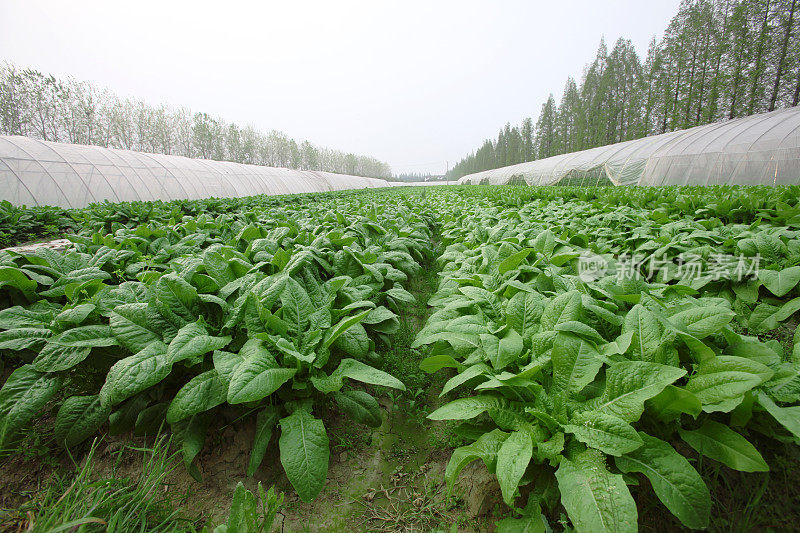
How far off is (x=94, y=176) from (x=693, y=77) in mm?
43168

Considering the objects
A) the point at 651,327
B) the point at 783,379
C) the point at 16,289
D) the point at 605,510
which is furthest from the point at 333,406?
the point at 16,289

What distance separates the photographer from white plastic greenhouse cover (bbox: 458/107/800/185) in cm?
Result: 1002

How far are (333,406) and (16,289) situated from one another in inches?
96.4

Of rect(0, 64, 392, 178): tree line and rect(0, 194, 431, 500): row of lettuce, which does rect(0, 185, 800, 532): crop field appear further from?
rect(0, 64, 392, 178): tree line

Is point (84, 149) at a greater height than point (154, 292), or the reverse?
point (84, 149)

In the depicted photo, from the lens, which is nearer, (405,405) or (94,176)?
(405,405)

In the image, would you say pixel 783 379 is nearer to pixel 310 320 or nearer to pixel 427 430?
pixel 427 430

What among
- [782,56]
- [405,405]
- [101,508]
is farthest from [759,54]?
[101,508]

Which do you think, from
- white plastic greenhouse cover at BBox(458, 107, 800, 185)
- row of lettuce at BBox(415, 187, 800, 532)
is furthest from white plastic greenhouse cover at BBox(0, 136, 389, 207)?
white plastic greenhouse cover at BBox(458, 107, 800, 185)

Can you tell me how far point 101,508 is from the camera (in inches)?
44.9

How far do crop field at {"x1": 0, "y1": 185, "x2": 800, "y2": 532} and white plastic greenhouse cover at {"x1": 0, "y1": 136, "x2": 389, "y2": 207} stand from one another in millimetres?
13577

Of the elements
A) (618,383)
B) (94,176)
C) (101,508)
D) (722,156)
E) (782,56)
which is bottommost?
(101,508)

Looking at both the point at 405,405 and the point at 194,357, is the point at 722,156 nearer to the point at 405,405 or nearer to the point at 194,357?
the point at 405,405

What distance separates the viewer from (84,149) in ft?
45.6
